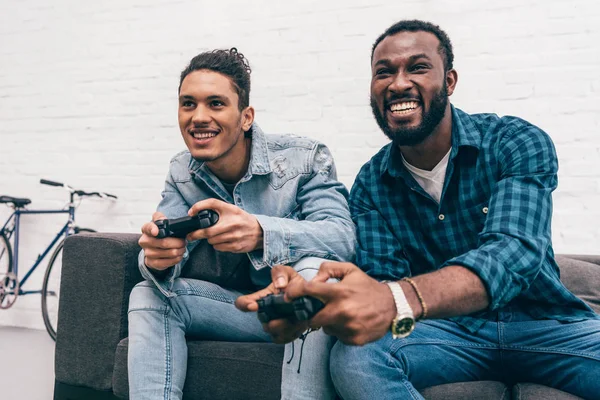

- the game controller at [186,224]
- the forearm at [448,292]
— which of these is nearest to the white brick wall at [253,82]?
the game controller at [186,224]

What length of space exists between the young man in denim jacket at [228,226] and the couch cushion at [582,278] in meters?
0.84

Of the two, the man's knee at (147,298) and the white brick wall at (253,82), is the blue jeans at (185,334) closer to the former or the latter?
the man's knee at (147,298)

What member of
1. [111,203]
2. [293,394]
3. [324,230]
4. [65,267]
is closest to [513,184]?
[324,230]

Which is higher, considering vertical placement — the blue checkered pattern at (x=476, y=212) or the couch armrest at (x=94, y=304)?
the blue checkered pattern at (x=476, y=212)

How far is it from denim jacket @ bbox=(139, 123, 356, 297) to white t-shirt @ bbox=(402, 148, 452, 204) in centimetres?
21

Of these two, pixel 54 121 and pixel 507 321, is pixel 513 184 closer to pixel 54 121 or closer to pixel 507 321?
pixel 507 321

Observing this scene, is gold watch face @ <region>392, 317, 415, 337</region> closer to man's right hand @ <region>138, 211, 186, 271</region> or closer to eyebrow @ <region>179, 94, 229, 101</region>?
man's right hand @ <region>138, 211, 186, 271</region>

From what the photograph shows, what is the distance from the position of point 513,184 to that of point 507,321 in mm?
324

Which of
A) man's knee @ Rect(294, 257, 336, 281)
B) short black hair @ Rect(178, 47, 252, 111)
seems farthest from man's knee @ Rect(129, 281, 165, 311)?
short black hair @ Rect(178, 47, 252, 111)

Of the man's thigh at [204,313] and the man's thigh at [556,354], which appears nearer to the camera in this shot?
the man's thigh at [556,354]

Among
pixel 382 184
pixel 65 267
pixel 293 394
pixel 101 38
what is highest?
pixel 101 38

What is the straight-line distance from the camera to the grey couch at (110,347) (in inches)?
50.0

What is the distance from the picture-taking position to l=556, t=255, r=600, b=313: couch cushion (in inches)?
66.2

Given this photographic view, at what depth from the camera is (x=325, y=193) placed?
1.42 m
